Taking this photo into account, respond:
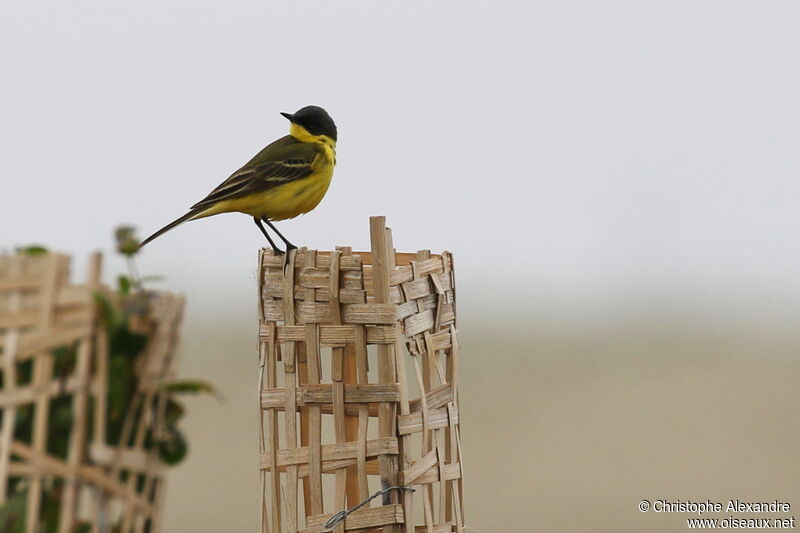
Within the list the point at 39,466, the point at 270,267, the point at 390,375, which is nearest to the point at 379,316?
the point at 390,375

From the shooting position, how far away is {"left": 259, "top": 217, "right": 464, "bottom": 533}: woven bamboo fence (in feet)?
7.07

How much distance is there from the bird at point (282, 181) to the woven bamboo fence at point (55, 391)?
5.40 ft

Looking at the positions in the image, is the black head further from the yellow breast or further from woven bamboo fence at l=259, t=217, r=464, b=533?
woven bamboo fence at l=259, t=217, r=464, b=533

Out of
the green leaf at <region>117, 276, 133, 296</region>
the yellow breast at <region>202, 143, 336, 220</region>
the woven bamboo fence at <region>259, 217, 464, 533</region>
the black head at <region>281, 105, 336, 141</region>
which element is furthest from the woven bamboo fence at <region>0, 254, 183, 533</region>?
the black head at <region>281, 105, 336, 141</region>

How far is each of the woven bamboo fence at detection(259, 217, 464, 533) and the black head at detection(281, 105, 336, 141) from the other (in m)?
1.13

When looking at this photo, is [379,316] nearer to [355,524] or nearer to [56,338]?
[355,524]

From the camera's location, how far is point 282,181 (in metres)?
3.08

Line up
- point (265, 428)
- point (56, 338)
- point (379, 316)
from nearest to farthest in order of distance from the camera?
point (56, 338)
point (379, 316)
point (265, 428)

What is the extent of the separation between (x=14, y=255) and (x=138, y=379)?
0.71ft

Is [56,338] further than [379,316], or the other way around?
[379,316]

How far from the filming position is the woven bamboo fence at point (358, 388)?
2154mm

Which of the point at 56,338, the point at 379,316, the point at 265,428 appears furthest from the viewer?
the point at 265,428

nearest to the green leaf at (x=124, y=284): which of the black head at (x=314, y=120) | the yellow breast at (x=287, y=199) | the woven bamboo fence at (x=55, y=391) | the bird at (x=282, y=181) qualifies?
the woven bamboo fence at (x=55, y=391)

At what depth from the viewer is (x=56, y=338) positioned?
109 cm
